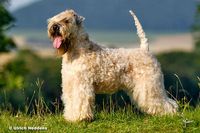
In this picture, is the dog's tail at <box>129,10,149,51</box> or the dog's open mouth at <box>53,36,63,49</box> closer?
the dog's open mouth at <box>53,36,63,49</box>

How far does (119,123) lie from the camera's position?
1116cm

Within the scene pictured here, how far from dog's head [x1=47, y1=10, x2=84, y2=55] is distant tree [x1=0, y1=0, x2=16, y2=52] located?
3559 centimetres

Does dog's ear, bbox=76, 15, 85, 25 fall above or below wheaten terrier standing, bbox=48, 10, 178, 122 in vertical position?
above

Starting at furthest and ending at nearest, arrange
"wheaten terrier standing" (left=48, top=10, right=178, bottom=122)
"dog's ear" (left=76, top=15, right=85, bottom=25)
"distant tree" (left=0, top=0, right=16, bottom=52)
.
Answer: "distant tree" (left=0, top=0, right=16, bottom=52)
"dog's ear" (left=76, top=15, right=85, bottom=25)
"wheaten terrier standing" (left=48, top=10, right=178, bottom=122)

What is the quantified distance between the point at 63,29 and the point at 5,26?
3739 cm

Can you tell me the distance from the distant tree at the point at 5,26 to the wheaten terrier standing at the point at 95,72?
116 feet

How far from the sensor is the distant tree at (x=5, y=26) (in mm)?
46906

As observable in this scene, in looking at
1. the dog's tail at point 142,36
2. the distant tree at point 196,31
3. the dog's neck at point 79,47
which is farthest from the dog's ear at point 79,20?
the distant tree at point 196,31

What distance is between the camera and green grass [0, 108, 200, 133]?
10672 mm

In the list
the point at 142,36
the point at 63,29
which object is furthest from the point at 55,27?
the point at 142,36

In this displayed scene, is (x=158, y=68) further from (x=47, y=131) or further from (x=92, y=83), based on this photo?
(x=47, y=131)

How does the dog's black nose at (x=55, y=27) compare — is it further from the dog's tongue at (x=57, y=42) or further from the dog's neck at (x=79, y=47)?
the dog's neck at (x=79, y=47)

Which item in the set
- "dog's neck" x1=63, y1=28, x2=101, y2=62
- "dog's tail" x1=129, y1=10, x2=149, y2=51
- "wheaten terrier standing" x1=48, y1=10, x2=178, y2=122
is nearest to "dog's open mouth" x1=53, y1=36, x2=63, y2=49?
"wheaten terrier standing" x1=48, y1=10, x2=178, y2=122

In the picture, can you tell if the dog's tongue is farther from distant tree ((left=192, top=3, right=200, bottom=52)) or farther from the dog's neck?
distant tree ((left=192, top=3, right=200, bottom=52))
